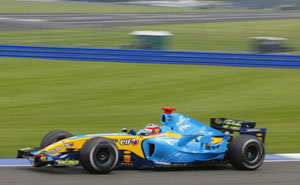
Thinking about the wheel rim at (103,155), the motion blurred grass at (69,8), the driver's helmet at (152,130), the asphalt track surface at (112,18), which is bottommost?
the wheel rim at (103,155)

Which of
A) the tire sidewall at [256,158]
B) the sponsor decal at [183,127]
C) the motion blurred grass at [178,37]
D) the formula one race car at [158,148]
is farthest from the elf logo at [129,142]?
the motion blurred grass at [178,37]

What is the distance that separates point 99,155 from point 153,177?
2.39 feet

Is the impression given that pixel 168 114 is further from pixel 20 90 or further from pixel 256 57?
pixel 256 57

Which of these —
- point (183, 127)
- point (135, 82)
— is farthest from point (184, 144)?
point (135, 82)

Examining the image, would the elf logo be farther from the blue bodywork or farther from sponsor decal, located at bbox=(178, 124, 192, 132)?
sponsor decal, located at bbox=(178, 124, 192, 132)

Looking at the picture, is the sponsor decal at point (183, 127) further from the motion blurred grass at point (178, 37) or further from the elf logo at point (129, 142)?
the motion blurred grass at point (178, 37)

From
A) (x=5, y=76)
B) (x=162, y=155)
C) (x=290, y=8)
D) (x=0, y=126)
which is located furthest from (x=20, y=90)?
(x=290, y=8)

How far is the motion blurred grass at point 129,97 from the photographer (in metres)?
12.4

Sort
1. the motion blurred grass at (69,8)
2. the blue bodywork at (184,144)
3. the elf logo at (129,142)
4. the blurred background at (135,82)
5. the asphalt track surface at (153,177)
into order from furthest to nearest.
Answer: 1. the motion blurred grass at (69,8)
2. the blurred background at (135,82)
3. the blue bodywork at (184,144)
4. the elf logo at (129,142)
5. the asphalt track surface at (153,177)

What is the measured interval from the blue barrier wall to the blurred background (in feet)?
0.74

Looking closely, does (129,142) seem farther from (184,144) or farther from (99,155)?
(184,144)

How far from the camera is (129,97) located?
16.0 metres

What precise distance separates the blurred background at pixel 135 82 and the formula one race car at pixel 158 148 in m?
2.13

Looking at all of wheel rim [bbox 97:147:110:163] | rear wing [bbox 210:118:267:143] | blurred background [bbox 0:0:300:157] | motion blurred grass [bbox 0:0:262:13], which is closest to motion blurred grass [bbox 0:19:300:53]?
blurred background [bbox 0:0:300:157]
